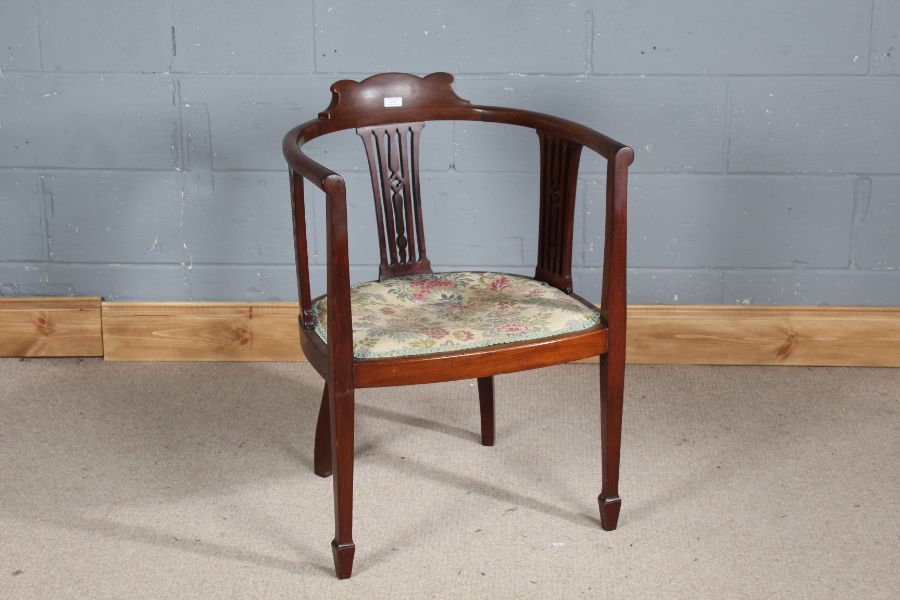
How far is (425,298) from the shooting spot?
2.06 meters

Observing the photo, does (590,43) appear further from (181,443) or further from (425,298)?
(181,443)

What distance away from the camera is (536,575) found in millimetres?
1890

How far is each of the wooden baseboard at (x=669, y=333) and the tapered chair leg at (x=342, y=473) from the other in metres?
0.99

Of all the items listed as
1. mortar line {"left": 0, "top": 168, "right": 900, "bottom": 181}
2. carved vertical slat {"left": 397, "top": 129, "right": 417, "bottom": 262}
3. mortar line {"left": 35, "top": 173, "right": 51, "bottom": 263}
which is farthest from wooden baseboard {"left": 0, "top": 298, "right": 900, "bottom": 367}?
carved vertical slat {"left": 397, "top": 129, "right": 417, "bottom": 262}

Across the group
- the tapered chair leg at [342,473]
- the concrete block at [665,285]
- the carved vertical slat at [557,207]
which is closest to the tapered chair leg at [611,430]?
the carved vertical slat at [557,207]

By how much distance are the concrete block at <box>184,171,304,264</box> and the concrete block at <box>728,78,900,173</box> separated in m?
1.06

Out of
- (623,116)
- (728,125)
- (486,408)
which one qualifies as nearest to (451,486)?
(486,408)

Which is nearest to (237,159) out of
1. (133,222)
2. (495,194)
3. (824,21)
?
(133,222)

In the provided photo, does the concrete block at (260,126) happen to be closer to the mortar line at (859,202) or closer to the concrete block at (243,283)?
the concrete block at (243,283)

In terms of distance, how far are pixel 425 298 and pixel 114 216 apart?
105 cm

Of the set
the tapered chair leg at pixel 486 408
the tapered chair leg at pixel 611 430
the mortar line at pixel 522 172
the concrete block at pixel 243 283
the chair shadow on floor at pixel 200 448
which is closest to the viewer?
the tapered chair leg at pixel 611 430

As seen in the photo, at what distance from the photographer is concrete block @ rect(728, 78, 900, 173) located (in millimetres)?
2604

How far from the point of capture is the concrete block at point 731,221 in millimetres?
2674

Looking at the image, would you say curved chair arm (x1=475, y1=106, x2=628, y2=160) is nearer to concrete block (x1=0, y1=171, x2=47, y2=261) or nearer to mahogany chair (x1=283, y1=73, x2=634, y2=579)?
mahogany chair (x1=283, y1=73, x2=634, y2=579)
